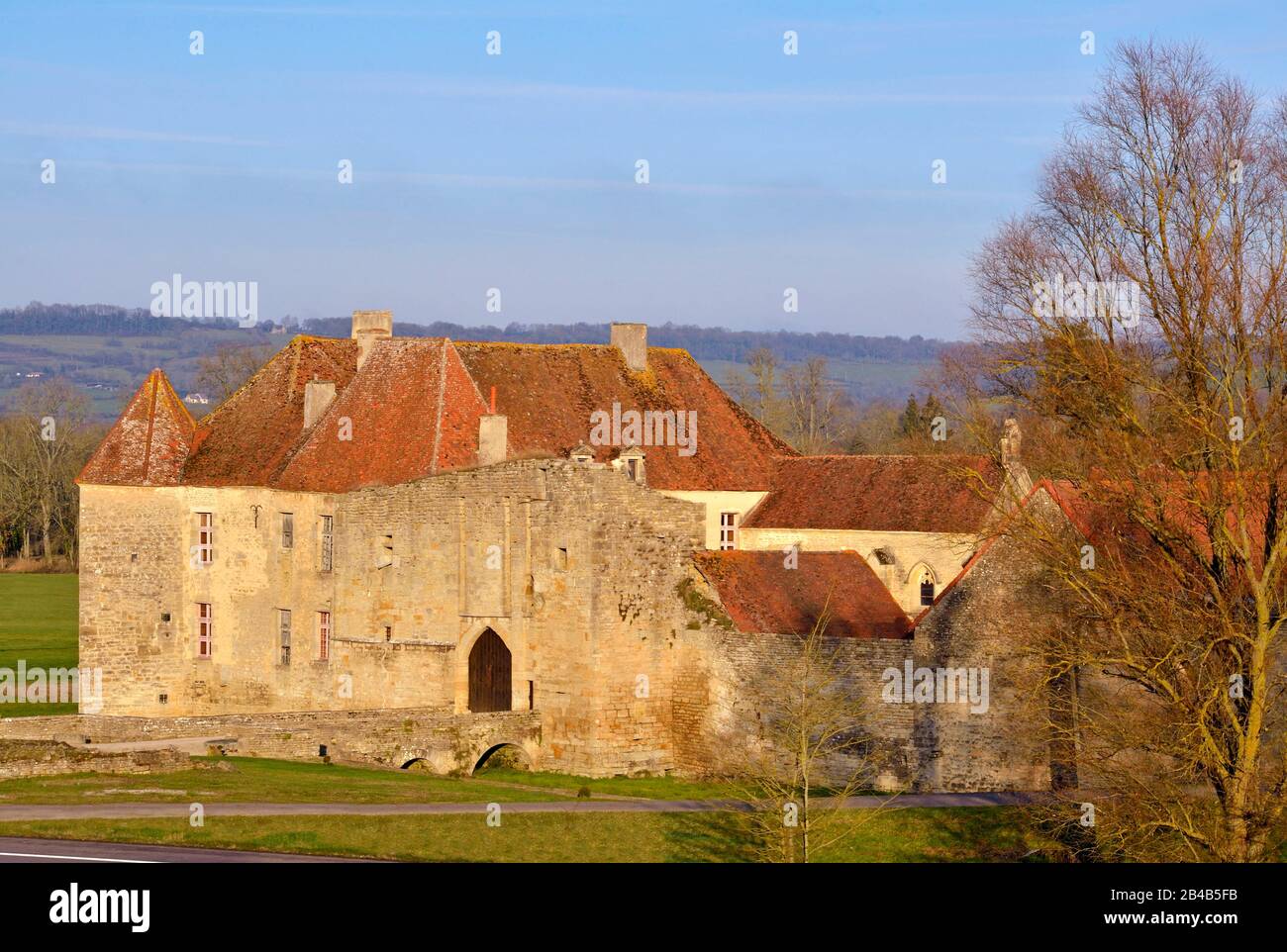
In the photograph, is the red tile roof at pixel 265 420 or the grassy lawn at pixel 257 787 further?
the red tile roof at pixel 265 420

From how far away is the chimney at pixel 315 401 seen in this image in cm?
4797

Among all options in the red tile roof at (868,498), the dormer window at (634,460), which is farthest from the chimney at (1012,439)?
the dormer window at (634,460)

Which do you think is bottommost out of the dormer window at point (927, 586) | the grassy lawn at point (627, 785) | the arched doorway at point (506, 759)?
the grassy lawn at point (627, 785)

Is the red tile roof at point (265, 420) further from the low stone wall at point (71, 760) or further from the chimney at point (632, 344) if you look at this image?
the low stone wall at point (71, 760)

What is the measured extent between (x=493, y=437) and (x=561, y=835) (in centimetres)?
1574

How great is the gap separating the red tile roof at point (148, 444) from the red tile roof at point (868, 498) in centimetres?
1491

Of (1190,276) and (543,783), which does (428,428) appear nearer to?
(543,783)

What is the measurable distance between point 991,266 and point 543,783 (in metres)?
13.4

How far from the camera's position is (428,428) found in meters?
45.2

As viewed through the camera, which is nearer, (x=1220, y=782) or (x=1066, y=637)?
(x=1220, y=782)

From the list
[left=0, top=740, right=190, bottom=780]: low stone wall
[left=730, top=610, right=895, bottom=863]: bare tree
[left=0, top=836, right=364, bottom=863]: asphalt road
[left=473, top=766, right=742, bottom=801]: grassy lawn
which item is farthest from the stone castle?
[left=0, top=836, right=364, bottom=863]: asphalt road

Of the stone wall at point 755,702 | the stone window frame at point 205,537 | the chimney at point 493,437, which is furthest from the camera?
the stone window frame at point 205,537

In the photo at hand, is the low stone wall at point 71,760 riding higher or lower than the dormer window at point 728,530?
lower
